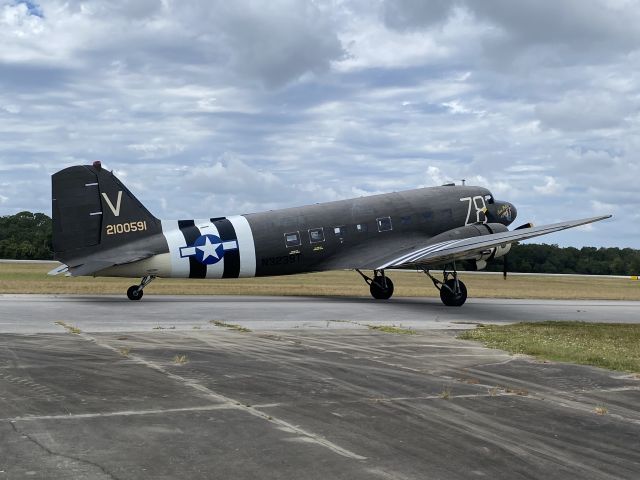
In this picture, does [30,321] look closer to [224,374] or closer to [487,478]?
[224,374]

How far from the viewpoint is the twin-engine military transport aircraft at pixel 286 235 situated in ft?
97.5

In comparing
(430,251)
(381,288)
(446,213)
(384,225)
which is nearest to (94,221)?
(384,225)

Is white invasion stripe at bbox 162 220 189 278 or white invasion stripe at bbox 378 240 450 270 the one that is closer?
white invasion stripe at bbox 162 220 189 278

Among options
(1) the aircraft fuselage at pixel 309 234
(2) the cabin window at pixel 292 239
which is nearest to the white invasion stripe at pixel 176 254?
(1) the aircraft fuselage at pixel 309 234

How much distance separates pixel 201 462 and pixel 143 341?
35.8 feet

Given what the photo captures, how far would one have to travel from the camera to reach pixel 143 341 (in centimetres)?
1838

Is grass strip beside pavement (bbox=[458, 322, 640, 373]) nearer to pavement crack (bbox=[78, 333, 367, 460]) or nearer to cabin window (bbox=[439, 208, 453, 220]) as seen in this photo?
pavement crack (bbox=[78, 333, 367, 460])

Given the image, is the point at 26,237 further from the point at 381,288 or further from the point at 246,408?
the point at 246,408

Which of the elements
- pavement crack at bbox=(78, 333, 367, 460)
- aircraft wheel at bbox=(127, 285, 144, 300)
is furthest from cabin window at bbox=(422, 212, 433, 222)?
pavement crack at bbox=(78, 333, 367, 460)

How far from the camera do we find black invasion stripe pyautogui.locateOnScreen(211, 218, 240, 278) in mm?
31922

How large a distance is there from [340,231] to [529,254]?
285 feet

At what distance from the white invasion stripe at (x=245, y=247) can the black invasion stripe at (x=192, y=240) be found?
186cm

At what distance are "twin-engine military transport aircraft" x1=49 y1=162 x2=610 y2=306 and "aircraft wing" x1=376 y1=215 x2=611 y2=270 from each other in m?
0.06

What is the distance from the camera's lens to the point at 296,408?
1095cm
